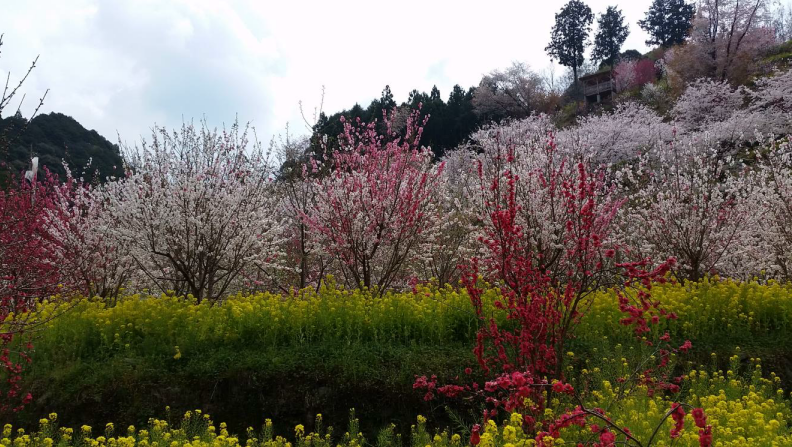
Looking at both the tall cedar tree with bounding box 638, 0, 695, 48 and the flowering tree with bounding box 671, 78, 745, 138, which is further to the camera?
the tall cedar tree with bounding box 638, 0, 695, 48

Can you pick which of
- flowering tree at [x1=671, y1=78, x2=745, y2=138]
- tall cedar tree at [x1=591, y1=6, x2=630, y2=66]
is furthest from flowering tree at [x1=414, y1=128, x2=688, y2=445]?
tall cedar tree at [x1=591, y1=6, x2=630, y2=66]

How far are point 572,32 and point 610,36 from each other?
13.8 feet

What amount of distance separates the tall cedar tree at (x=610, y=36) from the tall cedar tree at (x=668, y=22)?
112 inches

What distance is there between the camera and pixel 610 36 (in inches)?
1818

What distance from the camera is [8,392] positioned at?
589 centimetres

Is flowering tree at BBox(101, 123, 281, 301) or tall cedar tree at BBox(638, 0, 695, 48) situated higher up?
tall cedar tree at BBox(638, 0, 695, 48)

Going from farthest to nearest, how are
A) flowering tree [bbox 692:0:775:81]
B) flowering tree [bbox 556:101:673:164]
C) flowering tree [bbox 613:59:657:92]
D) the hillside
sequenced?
flowering tree [bbox 613:59:657:92] → flowering tree [bbox 692:0:775:81] → the hillside → flowering tree [bbox 556:101:673:164]

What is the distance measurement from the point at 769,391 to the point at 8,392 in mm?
9130

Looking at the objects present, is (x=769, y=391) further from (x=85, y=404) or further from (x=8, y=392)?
(x=8, y=392)

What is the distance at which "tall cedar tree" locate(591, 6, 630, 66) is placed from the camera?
45.8m

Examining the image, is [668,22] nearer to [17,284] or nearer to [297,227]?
[297,227]

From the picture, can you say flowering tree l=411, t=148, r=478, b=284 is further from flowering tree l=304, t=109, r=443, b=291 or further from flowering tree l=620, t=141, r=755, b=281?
flowering tree l=620, t=141, r=755, b=281

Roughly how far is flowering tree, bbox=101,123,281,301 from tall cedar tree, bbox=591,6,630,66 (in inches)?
1771

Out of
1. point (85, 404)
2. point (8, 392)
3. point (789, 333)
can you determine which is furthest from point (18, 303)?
point (789, 333)
